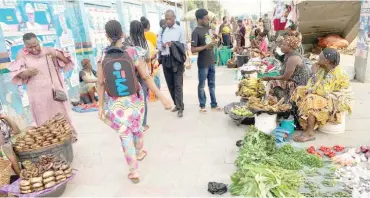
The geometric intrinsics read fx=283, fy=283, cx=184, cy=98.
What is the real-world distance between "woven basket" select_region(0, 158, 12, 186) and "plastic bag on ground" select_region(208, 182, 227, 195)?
234 centimetres

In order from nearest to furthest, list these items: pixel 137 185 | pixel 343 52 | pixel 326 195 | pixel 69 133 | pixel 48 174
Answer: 1. pixel 326 195
2. pixel 48 174
3. pixel 137 185
4. pixel 69 133
5. pixel 343 52

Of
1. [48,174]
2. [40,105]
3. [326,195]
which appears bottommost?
[326,195]

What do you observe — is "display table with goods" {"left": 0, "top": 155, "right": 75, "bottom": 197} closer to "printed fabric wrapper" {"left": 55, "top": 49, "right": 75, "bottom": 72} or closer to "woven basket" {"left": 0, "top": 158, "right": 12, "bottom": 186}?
"woven basket" {"left": 0, "top": 158, "right": 12, "bottom": 186}

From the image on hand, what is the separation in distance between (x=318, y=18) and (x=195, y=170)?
9.09 metres

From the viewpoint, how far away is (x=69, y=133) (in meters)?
3.96

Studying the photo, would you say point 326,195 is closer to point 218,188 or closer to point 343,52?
point 218,188

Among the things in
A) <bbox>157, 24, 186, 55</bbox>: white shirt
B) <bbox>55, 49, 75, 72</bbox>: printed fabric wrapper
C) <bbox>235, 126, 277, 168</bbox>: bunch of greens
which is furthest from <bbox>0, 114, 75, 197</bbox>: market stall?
<bbox>157, 24, 186, 55</bbox>: white shirt

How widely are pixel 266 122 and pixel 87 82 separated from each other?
443cm

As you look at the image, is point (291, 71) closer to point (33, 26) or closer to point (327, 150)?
point (327, 150)

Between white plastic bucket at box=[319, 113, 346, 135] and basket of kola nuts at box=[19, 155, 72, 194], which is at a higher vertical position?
basket of kola nuts at box=[19, 155, 72, 194]

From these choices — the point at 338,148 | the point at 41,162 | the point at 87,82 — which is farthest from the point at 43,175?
the point at 87,82

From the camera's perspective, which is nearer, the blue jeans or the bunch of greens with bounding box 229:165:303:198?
the bunch of greens with bounding box 229:165:303:198

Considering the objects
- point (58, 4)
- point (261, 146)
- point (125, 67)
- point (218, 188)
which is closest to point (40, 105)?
point (125, 67)

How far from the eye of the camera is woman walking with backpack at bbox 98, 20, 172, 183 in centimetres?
304
